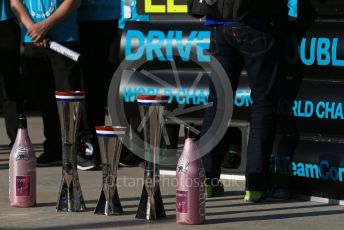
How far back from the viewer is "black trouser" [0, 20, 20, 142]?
7984 mm

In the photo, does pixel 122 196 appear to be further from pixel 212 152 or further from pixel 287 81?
pixel 287 81

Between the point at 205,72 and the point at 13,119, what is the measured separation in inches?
83.1

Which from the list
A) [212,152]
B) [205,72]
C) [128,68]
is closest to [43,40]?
[128,68]

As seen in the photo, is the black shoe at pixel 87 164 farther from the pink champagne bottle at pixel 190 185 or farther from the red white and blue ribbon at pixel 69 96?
the pink champagne bottle at pixel 190 185

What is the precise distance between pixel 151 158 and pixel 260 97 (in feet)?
3.31

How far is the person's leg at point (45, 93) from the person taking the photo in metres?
7.50

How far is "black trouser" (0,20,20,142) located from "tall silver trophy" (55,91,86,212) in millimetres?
2442

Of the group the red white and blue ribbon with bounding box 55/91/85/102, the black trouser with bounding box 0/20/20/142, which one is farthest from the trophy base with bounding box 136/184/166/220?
the black trouser with bounding box 0/20/20/142

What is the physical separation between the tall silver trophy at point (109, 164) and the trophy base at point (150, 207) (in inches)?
7.3

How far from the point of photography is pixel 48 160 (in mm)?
7535

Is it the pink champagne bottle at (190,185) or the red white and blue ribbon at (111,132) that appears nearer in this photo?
the pink champagne bottle at (190,185)

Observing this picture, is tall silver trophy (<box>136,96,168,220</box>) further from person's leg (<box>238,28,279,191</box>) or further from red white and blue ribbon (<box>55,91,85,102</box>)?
person's leg (<box>238,28,279,191</box>)

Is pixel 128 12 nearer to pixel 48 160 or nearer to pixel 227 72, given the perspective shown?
pixel 48 160

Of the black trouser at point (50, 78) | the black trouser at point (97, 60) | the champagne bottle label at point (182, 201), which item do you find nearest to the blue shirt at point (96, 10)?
the black trouser at point (97, 60)
